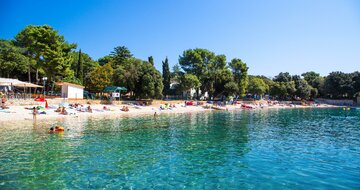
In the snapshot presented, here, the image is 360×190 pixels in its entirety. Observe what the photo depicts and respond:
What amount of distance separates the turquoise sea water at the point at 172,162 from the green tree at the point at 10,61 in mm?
39592

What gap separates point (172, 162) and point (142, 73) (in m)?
40.6

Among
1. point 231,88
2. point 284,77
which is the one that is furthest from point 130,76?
point 284,77

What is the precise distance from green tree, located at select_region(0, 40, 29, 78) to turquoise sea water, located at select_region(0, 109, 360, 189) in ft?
130

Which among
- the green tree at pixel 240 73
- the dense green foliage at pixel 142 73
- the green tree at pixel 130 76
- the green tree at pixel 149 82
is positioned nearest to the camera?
the dense green foliage at pixel 142 73

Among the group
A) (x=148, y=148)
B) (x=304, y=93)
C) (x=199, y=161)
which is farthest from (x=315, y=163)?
(x=304, y=93)

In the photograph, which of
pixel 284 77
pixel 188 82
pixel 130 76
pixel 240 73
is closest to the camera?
pixel 130 76

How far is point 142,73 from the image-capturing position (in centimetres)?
5281

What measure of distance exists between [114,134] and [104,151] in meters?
6.39

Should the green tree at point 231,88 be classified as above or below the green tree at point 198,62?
below

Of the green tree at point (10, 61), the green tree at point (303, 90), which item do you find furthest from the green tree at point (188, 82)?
the green tree at point (303, 90)

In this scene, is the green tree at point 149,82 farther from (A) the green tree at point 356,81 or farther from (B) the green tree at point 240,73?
(A) the green tree at point 356,81

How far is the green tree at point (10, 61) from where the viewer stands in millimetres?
53525

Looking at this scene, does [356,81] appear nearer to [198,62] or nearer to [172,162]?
[198,62]

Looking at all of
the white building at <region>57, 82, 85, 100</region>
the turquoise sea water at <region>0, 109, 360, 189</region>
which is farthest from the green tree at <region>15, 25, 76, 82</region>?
the turquoise sea water at <region>0, 109, 360, 189</region>
